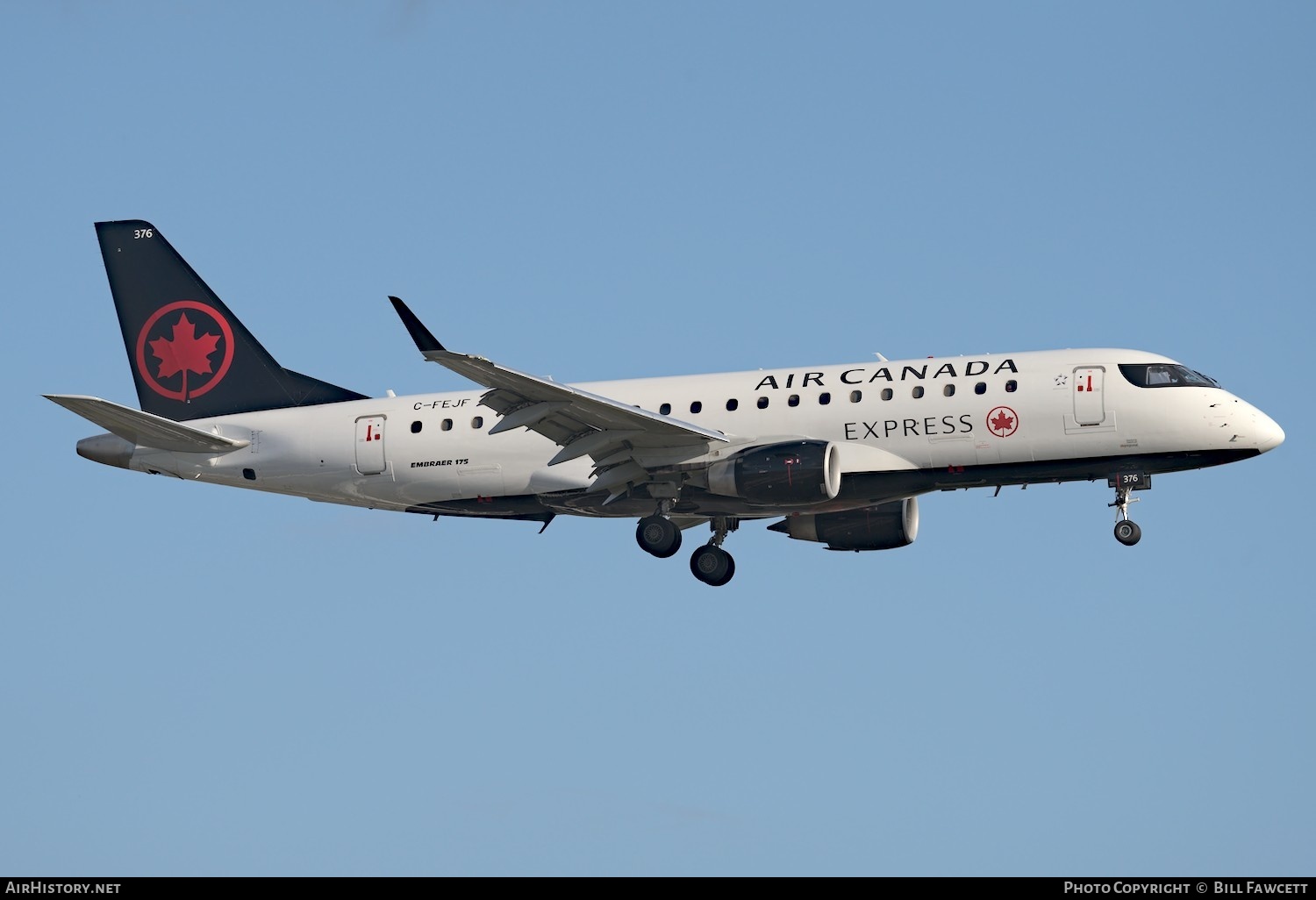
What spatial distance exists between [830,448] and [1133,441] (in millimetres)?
6597

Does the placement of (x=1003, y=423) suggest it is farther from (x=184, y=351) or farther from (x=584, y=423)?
(x=184, y=351)

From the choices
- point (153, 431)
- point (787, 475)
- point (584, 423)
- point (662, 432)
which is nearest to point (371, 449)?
point (153, 431)

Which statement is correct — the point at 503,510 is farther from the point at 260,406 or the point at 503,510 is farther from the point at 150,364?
Result: the point at 150,364

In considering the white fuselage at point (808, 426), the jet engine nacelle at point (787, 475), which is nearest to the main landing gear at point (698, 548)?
the white fuselage at point (808, 426)

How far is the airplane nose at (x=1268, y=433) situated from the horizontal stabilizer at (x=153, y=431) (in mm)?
24059

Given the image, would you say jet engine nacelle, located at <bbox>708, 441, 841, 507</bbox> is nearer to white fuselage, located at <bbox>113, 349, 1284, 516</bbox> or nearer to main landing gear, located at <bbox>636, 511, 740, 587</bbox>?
white fuselage, located at <bbox>113, 349, 1284, 516</bbox>

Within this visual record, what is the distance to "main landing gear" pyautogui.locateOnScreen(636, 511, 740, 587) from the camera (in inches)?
1799

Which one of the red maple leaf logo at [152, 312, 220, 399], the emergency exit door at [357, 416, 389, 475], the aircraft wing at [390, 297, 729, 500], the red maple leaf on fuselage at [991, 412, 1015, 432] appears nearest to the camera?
the aircraft wing at [390, 297, 729, 500]

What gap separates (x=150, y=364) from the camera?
50.1 metres

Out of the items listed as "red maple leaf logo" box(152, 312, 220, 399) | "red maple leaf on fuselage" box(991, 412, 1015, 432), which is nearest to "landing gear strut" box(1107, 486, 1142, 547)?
"red maple leaf on fuselage" box(991, 412, 1015, 432)

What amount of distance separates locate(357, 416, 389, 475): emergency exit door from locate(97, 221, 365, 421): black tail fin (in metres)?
1.61

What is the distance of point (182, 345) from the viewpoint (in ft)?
164
